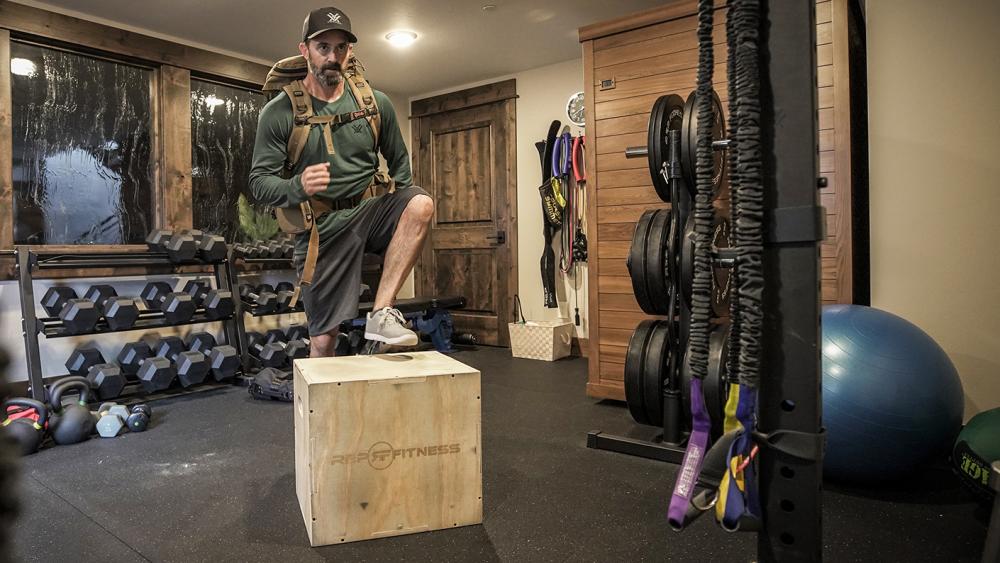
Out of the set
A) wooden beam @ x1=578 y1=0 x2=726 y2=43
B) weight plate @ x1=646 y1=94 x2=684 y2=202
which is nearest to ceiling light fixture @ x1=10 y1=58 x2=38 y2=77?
wooden beam @ x1=578 y1=0 x2=726 y2=43

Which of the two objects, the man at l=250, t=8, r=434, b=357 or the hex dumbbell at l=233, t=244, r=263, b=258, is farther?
the hex dumbbell at l=233, t=244, r=263, b=258

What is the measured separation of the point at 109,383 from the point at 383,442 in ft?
7.77

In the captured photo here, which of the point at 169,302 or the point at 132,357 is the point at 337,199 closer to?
the point at 169,302

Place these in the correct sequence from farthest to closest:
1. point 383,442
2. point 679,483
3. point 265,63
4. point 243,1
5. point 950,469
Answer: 1. point 265,63
2. point 243,1
3. point 950,469
4. point 383,442
5. point 679,483

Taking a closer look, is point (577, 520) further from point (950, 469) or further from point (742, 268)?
point (950, 469)

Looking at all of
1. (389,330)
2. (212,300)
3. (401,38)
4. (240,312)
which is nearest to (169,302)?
(212,300)

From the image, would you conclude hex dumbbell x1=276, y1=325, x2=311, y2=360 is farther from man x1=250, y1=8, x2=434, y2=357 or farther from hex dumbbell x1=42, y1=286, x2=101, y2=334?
man x1=250, y1=8, x2=434, y2=357

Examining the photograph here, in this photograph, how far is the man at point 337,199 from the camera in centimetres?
205

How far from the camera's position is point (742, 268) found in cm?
80

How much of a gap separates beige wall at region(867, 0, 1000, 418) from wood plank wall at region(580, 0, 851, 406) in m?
0.38

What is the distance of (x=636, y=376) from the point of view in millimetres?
2439

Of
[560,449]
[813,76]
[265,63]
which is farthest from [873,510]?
[265,63]

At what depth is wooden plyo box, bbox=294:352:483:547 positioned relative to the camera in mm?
1576

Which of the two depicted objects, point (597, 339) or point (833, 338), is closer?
point (833, 338)
